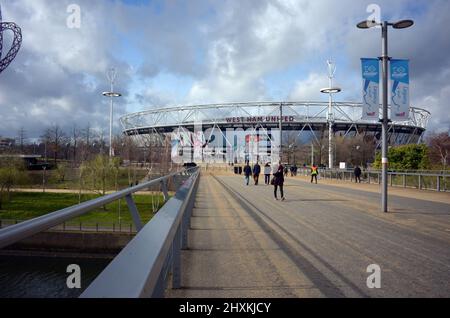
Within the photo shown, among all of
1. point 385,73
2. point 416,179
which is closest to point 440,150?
point 416,179

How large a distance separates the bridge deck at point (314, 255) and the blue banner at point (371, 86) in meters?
4.54

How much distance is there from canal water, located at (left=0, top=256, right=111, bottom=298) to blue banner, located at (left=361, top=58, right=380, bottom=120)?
524 inches

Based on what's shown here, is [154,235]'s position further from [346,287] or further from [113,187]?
[113,187]

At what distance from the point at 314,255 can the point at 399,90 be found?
33.4ft

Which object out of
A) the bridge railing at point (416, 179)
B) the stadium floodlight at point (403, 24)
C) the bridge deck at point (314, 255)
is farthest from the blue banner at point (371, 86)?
the bridge railing at point (416, 179)

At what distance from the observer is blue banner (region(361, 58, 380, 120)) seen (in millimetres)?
14172

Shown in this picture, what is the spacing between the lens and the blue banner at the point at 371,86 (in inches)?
558

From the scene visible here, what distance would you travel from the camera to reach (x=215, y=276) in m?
5.35

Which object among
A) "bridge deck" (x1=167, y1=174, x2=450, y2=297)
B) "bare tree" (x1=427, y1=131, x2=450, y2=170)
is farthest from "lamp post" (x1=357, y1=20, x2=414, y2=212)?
"bare tree" (x1=427, y1=131, x2=450, y2=170)

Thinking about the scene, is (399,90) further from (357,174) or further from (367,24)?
(357,174)

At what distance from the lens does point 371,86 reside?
46.9 ft

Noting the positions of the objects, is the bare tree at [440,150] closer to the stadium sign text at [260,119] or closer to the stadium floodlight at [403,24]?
the stadium floodlight at [403,24]
